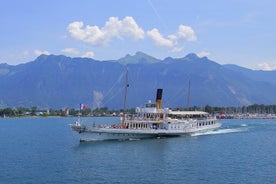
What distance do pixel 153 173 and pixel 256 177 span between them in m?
10.6

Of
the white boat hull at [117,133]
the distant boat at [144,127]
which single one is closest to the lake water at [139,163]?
the white boat hull at [117,133]

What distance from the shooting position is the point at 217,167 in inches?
2016

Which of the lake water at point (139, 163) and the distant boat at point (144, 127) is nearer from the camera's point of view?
the lake water at point (139, 163)

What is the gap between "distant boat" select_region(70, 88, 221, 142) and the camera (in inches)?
2968

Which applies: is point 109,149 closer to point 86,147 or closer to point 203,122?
point 86,147

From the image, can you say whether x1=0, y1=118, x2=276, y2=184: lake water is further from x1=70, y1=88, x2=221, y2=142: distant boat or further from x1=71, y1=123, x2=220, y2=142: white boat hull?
x1=70, y1=88, x2=221, y2=142: distant boat

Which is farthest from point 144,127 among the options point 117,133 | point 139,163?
point 139,163

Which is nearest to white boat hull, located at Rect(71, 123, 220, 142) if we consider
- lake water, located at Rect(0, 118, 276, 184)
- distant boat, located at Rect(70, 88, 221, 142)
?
distant boat, located at Rect(70, 88, 221, 142)

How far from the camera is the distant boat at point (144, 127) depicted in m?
75.4

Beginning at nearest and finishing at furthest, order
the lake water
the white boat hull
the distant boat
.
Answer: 1. the lake water
2. the white boat hull
3. the distant boat

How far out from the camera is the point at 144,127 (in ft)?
269

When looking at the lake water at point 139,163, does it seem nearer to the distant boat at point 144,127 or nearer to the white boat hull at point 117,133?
the white boat hull at point 117,133

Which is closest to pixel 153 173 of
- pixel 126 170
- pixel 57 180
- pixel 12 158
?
pixel 126 170

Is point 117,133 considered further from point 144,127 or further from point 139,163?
point 139,163
